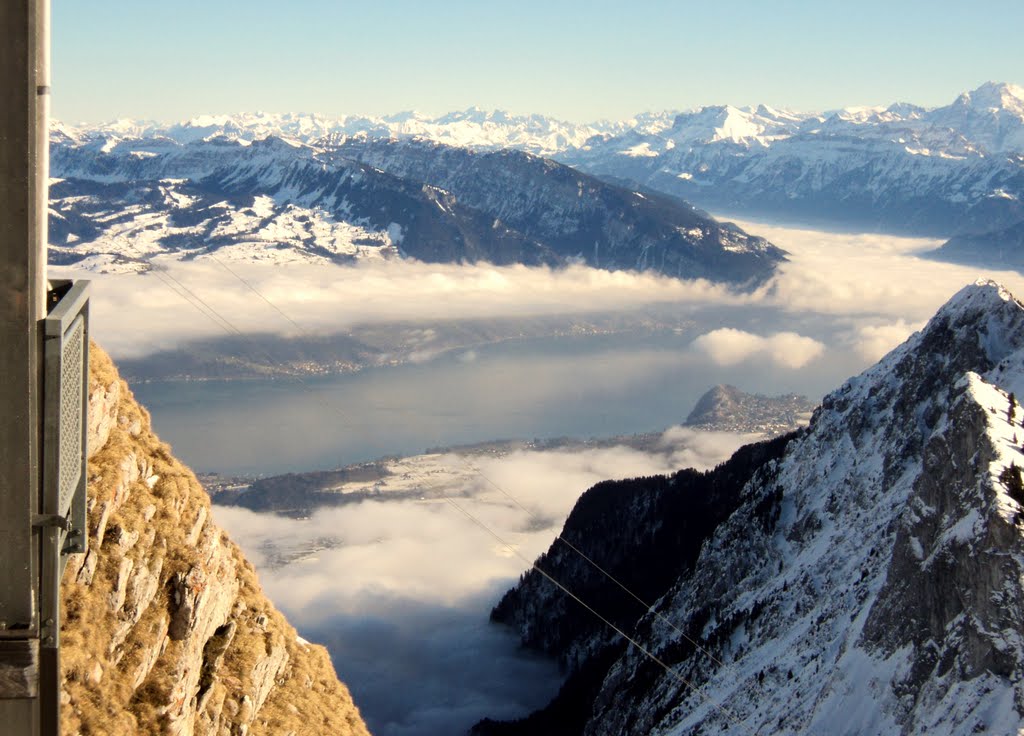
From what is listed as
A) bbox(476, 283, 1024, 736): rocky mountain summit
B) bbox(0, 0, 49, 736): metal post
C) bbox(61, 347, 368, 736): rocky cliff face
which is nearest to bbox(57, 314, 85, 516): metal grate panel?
bbox(0, 0, 49, 736): metal post

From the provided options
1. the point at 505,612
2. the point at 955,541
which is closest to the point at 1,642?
the point at 955,541

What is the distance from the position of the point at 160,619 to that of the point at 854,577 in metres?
63.7

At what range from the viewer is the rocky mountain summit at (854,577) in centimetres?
5475

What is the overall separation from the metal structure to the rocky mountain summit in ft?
174

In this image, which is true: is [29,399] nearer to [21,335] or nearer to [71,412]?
[21,335]

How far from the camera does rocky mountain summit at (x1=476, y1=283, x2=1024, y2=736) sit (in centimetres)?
5475

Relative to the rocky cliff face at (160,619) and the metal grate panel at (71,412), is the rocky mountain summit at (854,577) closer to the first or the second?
the rocky cliff face at (160,619)

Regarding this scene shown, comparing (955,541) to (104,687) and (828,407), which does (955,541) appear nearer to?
(828,407)

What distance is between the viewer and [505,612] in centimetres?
17038

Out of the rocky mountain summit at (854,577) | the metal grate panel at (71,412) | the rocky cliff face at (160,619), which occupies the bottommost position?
the rocky mountain summit at (854,577)

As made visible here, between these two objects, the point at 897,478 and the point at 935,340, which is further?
the point at 935,340

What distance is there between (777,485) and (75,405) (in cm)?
9559

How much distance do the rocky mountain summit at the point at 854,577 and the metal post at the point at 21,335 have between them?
2090 inches

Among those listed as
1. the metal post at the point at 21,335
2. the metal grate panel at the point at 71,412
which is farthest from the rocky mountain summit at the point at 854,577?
the metal post at the point at 21,335
